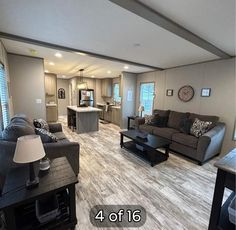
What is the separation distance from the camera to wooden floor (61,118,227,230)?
5.54 ft

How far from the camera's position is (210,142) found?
9.39ft

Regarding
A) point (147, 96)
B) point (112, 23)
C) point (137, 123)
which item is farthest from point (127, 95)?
point (112, 23)

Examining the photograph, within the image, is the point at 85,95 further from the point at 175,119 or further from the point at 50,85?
the point at 175,119

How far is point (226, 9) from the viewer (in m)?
1.56

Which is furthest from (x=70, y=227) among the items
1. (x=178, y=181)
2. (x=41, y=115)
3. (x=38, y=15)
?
(x=41, y=115)

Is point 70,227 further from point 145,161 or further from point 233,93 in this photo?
point 233,93

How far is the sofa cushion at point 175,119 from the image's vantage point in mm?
4066

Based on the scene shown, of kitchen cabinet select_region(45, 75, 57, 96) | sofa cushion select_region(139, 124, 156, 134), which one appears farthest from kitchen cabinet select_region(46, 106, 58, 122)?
sofa cushion select_region(139, 124, 156, 134)

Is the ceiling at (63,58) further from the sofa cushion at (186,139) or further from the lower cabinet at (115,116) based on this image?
the sofa cushion at (186,139)

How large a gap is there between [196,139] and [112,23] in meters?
2.86

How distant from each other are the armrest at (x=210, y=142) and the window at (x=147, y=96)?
2.65 m

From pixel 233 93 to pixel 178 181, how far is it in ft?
8.42

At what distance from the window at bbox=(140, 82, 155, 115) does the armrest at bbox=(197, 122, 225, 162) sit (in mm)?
2647

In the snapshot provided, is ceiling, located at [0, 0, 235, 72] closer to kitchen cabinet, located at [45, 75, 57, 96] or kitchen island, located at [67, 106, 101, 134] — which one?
kitchen island, located at [67, 106, 101, 134]
